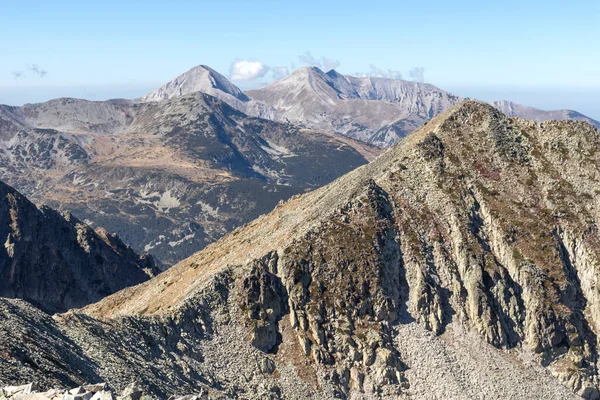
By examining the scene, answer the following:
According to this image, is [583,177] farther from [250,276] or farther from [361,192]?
[250,276]

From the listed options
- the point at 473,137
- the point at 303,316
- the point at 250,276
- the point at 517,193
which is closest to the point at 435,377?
the point at 303,316

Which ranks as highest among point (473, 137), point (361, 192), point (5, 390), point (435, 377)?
point (473, 137)

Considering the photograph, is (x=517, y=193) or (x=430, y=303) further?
(x=517, y=193)

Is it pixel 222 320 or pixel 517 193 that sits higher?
pixel 517 193

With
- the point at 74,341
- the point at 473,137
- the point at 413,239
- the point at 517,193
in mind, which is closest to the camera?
the point at 74,341

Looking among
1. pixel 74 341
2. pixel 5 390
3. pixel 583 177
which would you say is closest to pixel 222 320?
pixel 74 341

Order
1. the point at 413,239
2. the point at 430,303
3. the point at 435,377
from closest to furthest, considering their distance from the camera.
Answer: the point at 435,377 < the point at 430,303 < the point at 413,239
